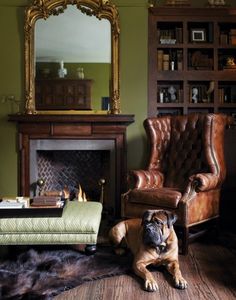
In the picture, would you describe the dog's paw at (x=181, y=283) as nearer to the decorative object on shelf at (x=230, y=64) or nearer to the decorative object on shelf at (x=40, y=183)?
the decorative object on shelf at (x=40, y=183)

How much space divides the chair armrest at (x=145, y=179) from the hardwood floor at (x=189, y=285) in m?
0.83

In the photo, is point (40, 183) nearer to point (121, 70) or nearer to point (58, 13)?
point (121, 70)

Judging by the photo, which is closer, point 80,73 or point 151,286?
point 151,286

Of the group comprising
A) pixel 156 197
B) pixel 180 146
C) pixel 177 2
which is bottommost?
pixel 156 197

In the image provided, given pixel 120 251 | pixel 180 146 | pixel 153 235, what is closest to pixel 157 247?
pixel 153 235

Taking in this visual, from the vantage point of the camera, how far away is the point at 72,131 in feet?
13.5

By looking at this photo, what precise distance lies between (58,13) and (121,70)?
98cm

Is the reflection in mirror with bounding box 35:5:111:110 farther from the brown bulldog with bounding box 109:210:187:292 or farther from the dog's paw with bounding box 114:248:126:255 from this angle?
the brown bulldog with bounding box 109:210:187:292

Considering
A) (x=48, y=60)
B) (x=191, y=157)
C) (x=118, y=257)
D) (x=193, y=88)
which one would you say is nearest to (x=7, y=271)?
(x=118, y=257)

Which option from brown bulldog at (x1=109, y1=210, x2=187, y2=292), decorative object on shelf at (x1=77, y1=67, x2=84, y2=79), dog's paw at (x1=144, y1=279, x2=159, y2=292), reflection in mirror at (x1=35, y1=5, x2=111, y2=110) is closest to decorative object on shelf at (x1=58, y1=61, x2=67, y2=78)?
reflection in mirror at (x1=35, y1=5, x2=111, y2=110)

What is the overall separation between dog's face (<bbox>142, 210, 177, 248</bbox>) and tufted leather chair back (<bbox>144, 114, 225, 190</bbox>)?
1069mm

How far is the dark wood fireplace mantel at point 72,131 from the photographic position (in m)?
4.04

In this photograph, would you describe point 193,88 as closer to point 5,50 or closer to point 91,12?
point 91,12

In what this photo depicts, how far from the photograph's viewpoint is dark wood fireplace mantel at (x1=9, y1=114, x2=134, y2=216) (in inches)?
159
